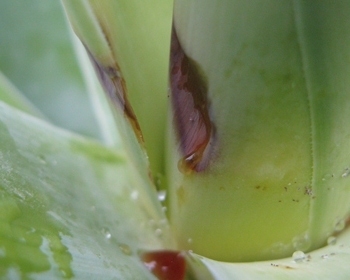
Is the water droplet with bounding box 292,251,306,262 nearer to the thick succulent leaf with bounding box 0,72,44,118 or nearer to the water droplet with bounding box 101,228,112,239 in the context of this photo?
the water droplet with bounding box 101,228,112,239

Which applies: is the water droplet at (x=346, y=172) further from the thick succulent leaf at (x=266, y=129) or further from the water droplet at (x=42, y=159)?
the water droplet at (x=42, y=159)

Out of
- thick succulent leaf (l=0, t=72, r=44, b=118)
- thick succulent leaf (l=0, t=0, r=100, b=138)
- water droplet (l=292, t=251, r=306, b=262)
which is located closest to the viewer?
water droplet (l=292, t=251, r=306, b=262)

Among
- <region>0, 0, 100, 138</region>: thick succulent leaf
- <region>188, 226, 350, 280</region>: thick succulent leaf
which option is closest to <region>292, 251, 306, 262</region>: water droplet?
<region>188, 226, 350, 280</region>: thick succulent leaf

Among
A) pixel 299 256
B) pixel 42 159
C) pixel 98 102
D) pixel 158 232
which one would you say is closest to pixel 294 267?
pixel 299 256

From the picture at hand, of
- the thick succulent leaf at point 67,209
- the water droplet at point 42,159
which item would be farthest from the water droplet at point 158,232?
the water droplet at point 42,159

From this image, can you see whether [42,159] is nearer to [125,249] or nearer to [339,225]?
[125,249]

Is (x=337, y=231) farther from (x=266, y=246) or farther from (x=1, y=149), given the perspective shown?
(x=1, y=149)
